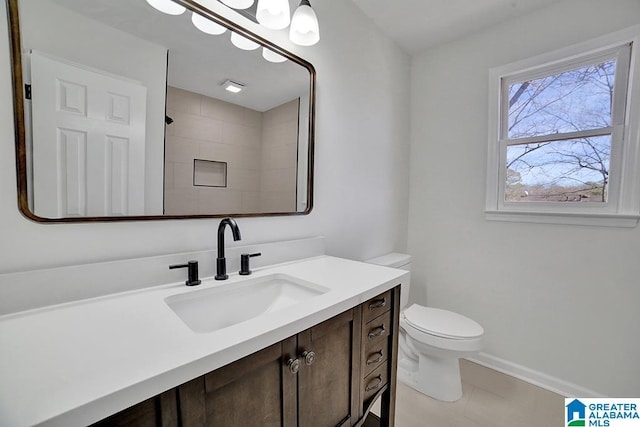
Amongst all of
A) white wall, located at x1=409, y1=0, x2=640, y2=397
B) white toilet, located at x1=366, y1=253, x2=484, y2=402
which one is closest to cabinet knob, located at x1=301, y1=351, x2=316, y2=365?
white toilet, located at x1=366, y1=253, x2=484, y2=402

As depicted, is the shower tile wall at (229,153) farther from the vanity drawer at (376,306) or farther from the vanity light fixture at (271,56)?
the vanity drawer at (376,306)

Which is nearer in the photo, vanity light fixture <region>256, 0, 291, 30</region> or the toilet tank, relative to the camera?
vanity light fixture <region>256, 0, 291, 30</region>

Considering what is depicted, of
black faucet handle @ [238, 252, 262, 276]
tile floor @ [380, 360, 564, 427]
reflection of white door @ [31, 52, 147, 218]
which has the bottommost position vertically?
tile floor @ [380, 360, 564, 427]

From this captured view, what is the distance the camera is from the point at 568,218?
1.70m

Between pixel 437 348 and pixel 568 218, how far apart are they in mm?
1163

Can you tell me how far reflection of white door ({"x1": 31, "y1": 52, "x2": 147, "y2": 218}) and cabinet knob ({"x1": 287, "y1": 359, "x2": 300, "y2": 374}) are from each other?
0.73 m

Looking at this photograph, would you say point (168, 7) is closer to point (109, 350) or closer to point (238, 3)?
point (238, 3)

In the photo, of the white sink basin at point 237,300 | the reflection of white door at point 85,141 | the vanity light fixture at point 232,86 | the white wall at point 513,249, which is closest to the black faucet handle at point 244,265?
the white sink basin at point 237,300

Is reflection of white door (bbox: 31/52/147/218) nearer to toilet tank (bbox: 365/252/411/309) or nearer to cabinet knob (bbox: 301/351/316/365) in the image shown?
cabinet knob (bbox: 301/351/316/365)

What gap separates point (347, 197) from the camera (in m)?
1.78

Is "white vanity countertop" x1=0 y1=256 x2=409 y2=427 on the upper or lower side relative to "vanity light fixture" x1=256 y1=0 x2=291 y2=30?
lower

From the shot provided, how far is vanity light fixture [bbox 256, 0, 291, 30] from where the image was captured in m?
1.13

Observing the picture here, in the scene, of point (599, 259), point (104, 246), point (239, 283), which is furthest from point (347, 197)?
point (599, 259)

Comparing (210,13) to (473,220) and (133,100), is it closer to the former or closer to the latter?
(133,100)
